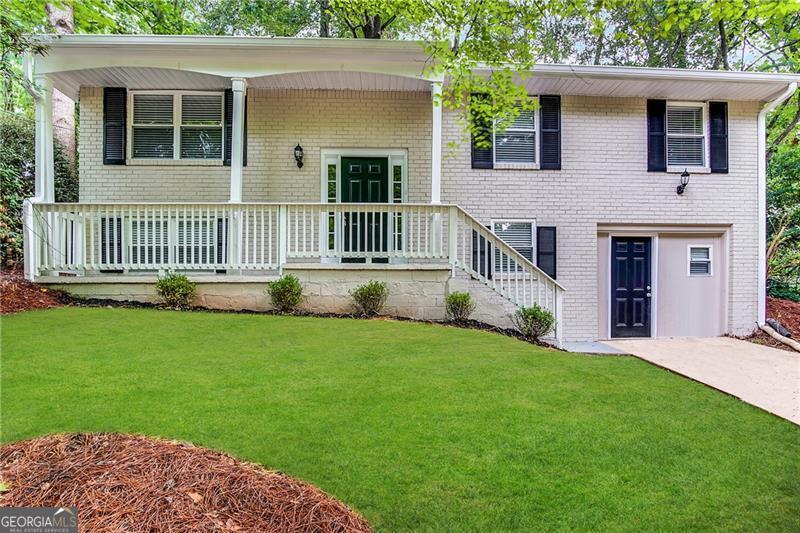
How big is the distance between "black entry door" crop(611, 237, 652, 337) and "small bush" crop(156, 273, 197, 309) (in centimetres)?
790

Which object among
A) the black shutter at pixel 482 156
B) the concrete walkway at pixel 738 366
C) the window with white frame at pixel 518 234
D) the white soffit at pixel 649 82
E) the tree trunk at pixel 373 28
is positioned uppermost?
the tree trunk at pixel 373 28

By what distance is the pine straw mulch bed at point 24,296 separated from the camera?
6.05 metres

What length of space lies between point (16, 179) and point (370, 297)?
766 centimetres

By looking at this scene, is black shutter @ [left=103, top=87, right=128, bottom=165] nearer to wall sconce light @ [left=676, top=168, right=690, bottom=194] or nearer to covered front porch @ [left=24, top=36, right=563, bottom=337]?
covered front porch @ [left=24, top=36, right=563, bottom=337]

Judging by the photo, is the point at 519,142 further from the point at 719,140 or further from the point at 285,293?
the point at 285,293

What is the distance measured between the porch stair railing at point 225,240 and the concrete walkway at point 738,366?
1646 millimetres

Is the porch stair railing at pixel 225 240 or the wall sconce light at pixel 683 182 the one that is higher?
the wall sconce light at pixel 683 182

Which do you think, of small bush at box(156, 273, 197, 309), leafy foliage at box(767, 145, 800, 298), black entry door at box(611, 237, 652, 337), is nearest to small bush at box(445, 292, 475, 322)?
black entry door at box(611, 237, 652, 337)

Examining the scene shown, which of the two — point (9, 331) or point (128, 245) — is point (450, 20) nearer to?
point (128, 245)

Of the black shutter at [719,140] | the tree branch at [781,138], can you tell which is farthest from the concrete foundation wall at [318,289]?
the tree branch at [781,138]

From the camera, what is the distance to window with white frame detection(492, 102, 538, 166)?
27.8 feet

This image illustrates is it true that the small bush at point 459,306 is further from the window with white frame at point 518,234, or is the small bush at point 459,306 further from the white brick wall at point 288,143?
the white brick wall at point 288,143

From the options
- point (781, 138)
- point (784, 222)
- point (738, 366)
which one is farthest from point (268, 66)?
point (781, 138)

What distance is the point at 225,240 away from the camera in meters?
7.07
